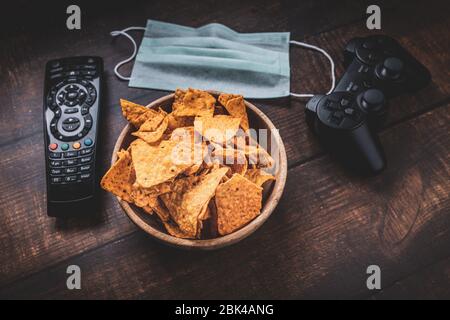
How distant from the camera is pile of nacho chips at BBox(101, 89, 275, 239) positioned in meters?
0.63

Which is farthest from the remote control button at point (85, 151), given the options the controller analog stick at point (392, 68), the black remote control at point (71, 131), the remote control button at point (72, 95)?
the controller analog stick at point (392, 68)

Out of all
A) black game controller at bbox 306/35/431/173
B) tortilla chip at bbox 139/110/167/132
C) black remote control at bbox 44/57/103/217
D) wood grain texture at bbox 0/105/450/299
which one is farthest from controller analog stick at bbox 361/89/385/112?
A: black remote control at bbox 44/57/103/217

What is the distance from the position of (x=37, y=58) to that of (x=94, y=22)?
126 mm

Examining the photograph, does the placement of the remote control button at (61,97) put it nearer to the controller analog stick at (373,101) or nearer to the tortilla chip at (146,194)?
the tortilla chip at (146,194)

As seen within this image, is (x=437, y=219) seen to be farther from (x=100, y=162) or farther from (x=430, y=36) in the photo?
(x=100, y=162)

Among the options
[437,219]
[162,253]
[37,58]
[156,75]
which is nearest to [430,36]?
[437,219]

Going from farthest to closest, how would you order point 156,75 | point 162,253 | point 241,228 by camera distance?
point 156,75 → point 162,253 → point 241,228

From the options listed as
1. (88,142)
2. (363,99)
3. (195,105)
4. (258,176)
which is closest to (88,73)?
(88,142)

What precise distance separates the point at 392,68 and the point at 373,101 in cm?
8

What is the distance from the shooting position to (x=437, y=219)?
76cm

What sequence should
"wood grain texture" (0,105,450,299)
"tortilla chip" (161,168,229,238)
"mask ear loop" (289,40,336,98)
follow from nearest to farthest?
1. "tortilla chip" (161,168,229,238)
2. "wood grain texture" (0,105,450,299)
3. "mask ear loop" (289,40,336,98)

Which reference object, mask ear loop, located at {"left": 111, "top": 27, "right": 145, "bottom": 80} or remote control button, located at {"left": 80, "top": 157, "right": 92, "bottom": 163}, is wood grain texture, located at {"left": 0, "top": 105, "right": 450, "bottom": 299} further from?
mask ear loop, located at {"left": 111, "top": 27, "right": 145, "bottom": 80}

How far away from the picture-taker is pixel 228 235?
2.05 feet

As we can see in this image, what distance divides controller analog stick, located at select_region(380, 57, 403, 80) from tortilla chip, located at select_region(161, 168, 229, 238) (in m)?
0.34
